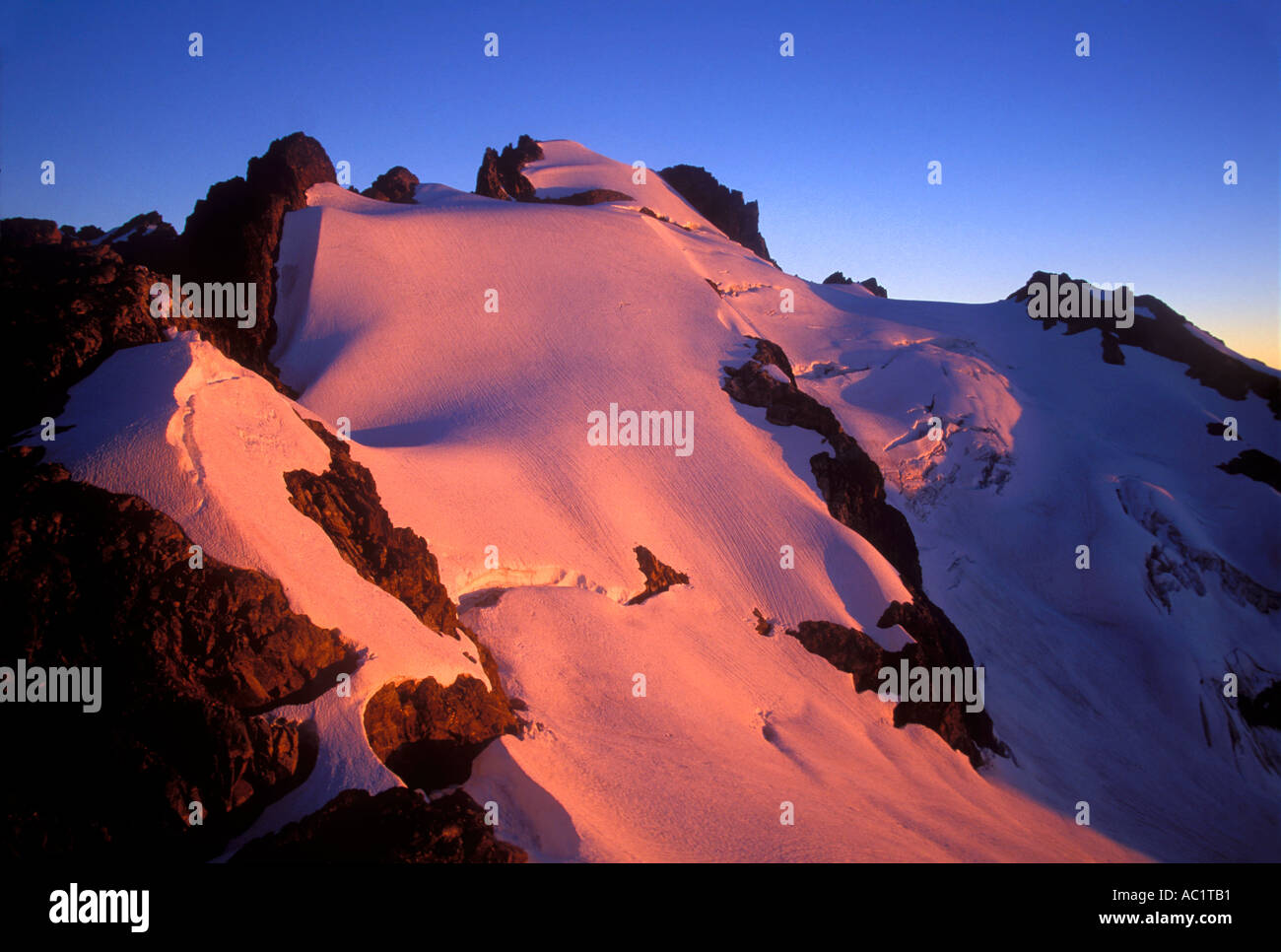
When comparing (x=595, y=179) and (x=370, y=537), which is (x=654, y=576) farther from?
(x=595, y=179)

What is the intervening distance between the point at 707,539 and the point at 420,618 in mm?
9125

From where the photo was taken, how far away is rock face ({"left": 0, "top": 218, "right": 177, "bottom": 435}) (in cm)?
1101

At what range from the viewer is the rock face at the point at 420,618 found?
35.2ft

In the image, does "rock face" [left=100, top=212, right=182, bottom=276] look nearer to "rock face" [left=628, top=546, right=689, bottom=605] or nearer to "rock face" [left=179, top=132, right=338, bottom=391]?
"rock face" [left=179, top=132, right=338, bottom=391]

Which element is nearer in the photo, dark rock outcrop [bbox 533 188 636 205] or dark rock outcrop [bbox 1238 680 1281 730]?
dark rock outcrop [bbox 1238 680 1281 730]

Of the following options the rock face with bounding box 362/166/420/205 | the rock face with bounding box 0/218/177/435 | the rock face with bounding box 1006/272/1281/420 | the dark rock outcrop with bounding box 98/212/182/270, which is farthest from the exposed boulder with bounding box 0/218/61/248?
the rock face with bounding box 1006/272/1281/420

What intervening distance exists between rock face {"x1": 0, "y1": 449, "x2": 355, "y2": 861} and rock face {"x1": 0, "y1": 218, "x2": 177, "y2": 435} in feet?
5.43

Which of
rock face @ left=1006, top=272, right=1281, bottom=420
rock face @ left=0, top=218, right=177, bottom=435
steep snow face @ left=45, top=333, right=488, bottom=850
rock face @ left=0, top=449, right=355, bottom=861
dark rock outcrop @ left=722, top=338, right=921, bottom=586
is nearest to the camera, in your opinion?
rock face @ left=0, top=449, right=355, bottom=861

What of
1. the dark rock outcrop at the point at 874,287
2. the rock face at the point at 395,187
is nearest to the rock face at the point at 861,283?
the dark rock outcrop at the point at 874,287

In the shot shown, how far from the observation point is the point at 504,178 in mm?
46062

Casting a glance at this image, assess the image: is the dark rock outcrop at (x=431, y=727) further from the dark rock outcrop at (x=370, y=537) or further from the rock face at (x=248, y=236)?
the rock face at (x=248, y=236)

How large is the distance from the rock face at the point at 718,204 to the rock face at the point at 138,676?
54359mm

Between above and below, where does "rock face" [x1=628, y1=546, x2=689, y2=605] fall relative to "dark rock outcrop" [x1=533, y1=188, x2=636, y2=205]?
below
